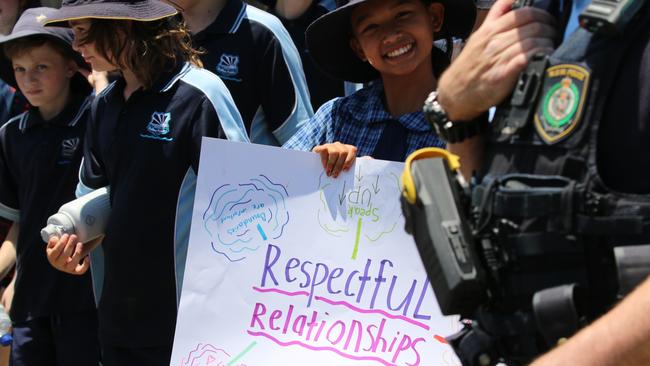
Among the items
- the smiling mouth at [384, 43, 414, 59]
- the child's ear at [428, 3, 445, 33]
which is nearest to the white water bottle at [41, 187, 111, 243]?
the smiling mouth at [384, 43, 414, 59]

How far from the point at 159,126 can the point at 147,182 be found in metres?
0.21

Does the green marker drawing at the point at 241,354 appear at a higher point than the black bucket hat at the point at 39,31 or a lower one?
lower

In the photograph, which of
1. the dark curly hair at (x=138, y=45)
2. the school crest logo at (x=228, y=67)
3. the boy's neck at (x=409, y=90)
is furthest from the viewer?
the school crest logo at (x=228, y=67)

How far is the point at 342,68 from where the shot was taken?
11.3 feet

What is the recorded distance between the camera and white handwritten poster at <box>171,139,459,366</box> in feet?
9.59

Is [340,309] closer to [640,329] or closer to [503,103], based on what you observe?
[503,103]

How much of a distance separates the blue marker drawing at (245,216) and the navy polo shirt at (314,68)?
1596 mm

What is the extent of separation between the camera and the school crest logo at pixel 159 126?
365 cm

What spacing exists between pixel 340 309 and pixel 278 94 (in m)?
1.46

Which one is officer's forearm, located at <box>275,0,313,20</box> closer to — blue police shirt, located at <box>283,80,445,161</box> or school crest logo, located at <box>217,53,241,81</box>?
school crest logo, located at <box>217,53,241,81</box>

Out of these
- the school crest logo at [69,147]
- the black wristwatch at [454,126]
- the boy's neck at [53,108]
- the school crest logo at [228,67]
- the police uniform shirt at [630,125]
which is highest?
the police uniform shirt at [630,125]

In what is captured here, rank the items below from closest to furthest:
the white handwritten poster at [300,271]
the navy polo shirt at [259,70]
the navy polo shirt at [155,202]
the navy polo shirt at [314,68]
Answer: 1. the white handwritten poster at [300,271]
2. the navy polo shirt at [155,202]
3. the navy polo shirt at [259,70]
4. the navy polo shirt at [314,68]

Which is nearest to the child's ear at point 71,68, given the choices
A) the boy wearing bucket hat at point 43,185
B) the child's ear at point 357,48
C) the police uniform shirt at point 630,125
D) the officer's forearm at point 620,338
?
the boy wearing bucket hat at point 43,185

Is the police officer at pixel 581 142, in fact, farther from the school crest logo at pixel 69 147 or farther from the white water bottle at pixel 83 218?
the school crest logo at pixel 69 147
